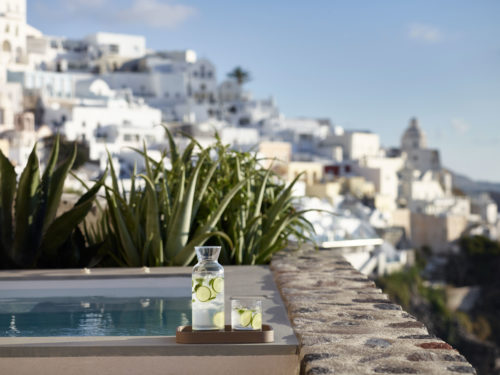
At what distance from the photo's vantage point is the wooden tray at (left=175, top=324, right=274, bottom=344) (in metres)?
2.34

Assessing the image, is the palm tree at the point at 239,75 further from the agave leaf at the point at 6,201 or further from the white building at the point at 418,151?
the agave leaf at the point at 6,201

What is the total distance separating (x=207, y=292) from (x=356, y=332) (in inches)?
19.0

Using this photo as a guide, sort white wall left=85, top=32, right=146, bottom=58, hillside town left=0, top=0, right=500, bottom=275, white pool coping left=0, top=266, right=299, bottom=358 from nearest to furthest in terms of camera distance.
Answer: white pool coping left=0, top=266, right=299, bottom=358 < hillside town left=0, top=0, right=500, bottom=275 < white wall left=85, top=32, right=146, bottom=58

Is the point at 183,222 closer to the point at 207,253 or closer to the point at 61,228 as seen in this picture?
the point at 61,228

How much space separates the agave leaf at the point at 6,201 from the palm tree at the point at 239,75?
200 ft

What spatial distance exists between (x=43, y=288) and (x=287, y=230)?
1.77 m

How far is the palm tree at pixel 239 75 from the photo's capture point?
215ft

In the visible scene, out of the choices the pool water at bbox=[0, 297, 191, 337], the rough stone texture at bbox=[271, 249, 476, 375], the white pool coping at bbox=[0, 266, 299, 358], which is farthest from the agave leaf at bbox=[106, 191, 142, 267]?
the rough stone texture at bbox=[271, 249, 476, 375]

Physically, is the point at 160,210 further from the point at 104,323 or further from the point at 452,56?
the point at 452,56

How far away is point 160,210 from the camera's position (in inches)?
187

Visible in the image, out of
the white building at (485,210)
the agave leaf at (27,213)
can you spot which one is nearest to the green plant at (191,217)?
the agave leaf at (27,213)

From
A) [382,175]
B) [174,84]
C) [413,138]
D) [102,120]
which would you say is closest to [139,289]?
[102,120]

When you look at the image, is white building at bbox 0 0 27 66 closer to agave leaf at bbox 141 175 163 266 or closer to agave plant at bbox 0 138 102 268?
agave plant at bbox 0 138 102 268

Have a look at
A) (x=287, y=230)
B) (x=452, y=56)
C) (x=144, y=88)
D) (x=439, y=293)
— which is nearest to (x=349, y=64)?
(x=452, y=56)
